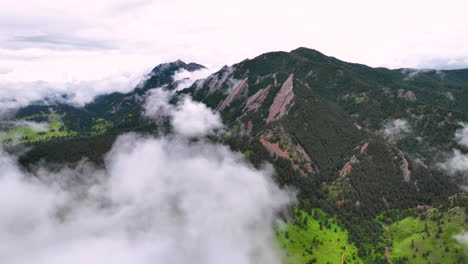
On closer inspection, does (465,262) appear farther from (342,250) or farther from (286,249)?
(286,249)

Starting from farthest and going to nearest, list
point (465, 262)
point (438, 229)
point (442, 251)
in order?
point (438, 229) < point (442, 251) < point (465, 262)

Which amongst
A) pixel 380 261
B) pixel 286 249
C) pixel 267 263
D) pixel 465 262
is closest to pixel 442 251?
pixel 465 262

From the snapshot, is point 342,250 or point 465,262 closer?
point 465,262

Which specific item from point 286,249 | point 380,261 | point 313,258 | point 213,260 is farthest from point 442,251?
point 213,260

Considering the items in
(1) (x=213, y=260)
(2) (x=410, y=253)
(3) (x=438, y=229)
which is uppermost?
(3) (x=438, y=229)

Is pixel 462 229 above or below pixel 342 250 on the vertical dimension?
above

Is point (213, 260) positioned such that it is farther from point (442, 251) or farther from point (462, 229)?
point (462, 229)

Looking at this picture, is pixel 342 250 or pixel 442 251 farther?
pixel 342 250

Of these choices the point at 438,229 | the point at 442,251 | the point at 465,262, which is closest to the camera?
the point at 465,262

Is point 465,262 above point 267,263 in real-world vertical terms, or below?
above
